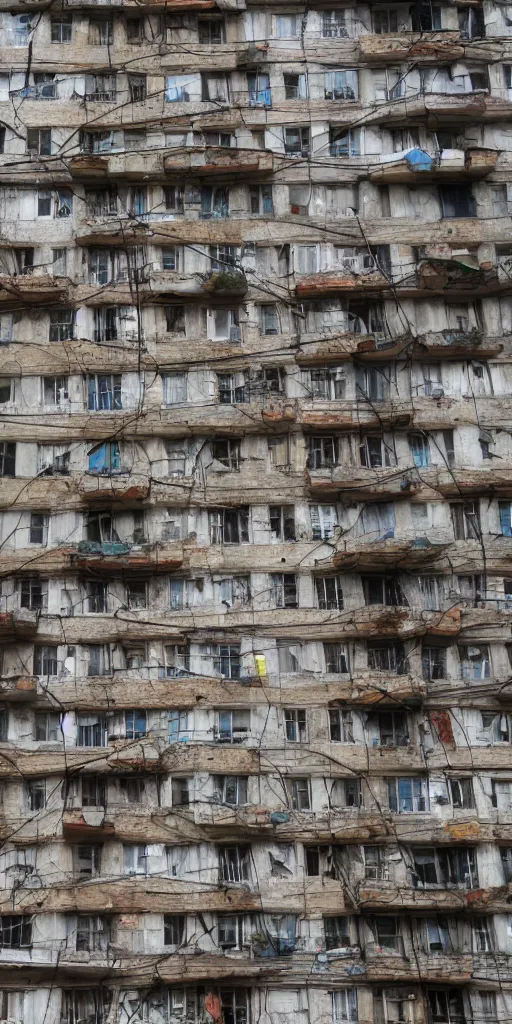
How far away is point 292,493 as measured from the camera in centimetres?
5097

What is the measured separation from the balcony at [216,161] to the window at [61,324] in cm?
558

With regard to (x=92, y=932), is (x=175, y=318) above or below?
above

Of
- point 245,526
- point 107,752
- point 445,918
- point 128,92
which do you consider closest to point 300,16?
point 128,92

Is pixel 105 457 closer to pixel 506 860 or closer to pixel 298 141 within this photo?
pixel 298 141

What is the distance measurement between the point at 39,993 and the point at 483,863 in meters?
13.0

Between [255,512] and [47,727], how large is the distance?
8938 millimetres

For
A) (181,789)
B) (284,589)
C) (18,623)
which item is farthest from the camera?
(284,589)

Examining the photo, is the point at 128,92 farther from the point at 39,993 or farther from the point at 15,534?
the point at 39,993

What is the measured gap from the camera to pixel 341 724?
49.3m

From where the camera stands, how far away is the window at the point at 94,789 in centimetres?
4850

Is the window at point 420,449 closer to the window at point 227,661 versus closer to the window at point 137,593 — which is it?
the window at point 227,661

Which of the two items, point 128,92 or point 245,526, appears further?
point 128,92

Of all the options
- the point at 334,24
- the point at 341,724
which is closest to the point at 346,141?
the point at 334,24

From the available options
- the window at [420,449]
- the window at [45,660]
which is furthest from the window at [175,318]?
the window at [45,660]
